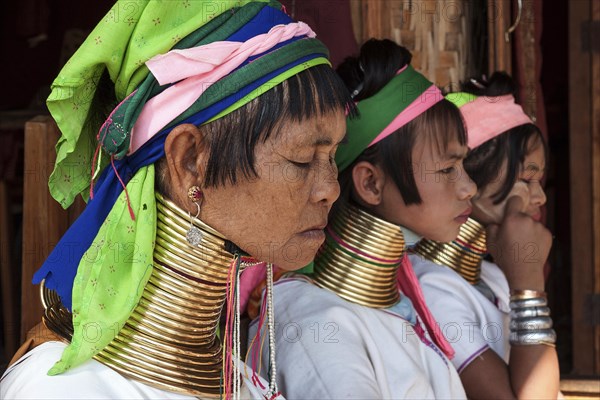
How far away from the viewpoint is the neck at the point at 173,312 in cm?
185

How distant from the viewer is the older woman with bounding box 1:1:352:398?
1814 millimetres

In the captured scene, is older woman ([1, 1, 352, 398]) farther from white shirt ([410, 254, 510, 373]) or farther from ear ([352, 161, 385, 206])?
white shirt ([410, 254, 510, 373])

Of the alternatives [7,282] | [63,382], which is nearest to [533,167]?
[7,282]

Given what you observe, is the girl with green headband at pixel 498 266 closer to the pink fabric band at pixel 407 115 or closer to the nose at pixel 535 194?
the nose at pixel 535 194

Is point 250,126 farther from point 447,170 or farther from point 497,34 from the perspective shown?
point 497,34

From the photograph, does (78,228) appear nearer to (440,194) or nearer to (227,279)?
(227,279)

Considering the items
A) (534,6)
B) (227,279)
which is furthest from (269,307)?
(534,6)

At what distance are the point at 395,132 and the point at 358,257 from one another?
1.33ft

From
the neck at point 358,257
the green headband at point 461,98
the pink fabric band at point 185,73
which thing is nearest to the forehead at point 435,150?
the neck at point 358,257

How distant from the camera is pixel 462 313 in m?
3.26

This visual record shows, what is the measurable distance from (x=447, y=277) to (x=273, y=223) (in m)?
1.54

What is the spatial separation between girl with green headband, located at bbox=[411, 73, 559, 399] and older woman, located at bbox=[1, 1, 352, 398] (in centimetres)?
135

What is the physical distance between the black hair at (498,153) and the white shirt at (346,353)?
0.94 m

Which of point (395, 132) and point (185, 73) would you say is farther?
point (395, 132)
